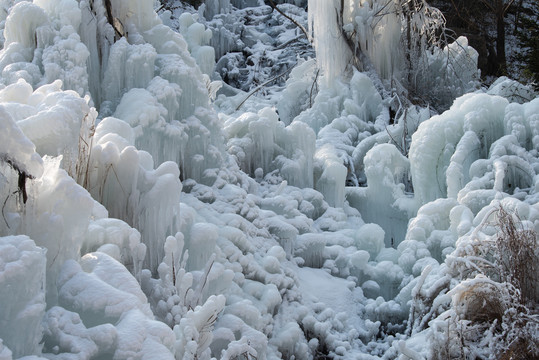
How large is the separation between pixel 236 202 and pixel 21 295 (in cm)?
418

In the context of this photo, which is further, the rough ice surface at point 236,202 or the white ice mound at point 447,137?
the white ice mound at point 447,137

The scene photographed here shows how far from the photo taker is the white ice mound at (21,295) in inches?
116

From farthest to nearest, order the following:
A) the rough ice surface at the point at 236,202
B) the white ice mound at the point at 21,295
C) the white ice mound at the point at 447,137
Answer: the white ice mound at the point at 447,137 → the rough ice surface at the point at 236,202 → the white ice mound at the point at 21,295

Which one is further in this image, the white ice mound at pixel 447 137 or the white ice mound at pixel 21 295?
the white ice mound at pixel 447 137

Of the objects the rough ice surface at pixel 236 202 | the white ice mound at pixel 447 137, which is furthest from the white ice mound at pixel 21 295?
the white ice mound at pixel 447 137

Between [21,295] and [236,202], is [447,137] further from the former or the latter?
[21,295]

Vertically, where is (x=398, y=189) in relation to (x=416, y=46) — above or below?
below

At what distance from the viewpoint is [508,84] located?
10.3 metres

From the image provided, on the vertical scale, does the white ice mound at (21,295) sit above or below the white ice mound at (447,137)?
above

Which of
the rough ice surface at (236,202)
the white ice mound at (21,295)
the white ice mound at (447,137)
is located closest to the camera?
the white ice mound at (21,295)

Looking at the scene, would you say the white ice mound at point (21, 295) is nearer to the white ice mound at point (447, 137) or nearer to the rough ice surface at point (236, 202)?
the rough ice surface at point (236, 202)

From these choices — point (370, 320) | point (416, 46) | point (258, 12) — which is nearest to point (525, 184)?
point (370, 320)

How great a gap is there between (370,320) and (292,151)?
2897 mm

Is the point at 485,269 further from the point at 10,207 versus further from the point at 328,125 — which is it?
the point at 328,125
